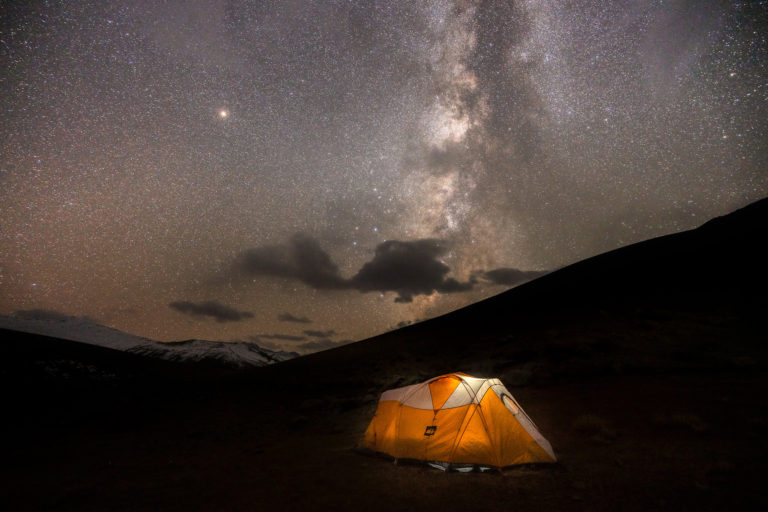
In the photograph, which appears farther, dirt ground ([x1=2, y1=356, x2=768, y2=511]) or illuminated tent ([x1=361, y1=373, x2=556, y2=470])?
illuminated tent ([x1=361, y1=373, x2=556, y2=470])

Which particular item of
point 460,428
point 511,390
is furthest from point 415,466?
point 511,390

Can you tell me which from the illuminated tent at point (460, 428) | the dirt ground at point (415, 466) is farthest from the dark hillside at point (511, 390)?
the illuminated tent at point (460, 428)

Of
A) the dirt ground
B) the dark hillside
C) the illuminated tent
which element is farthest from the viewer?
the illuminated tent

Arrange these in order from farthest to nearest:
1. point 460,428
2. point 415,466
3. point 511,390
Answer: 1. point 511,390
2. point 415,466
3. point 460,428

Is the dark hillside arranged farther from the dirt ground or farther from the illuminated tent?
the illuminated tent

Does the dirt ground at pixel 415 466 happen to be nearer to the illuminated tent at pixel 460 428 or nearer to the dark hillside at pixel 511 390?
the dark hillside at pixel 511 390

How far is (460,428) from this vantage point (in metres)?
10.3

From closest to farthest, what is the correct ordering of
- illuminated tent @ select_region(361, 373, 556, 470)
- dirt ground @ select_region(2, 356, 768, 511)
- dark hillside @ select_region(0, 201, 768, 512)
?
1. dirt ground @ select_region(2, 356, 768, 511)
2. dark hillside @ select_region(0, 201, 768, 512)
3. illuminated tent @ select_region(361, 373, 556, 470)

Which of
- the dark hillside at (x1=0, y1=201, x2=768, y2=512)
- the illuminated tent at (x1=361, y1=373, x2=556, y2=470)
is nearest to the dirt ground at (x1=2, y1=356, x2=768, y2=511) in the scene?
the dark hillside at (x1=0, y1=201, x2=768, y2=512)

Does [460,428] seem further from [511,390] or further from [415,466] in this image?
[511,390]

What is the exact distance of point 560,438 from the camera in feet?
41.1

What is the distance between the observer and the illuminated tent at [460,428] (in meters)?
9.91

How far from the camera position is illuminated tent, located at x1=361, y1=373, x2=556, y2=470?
991 centimetres

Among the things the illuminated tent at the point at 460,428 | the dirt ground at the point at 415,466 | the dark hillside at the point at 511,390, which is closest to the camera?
the dirt ground at the point at 415,466
